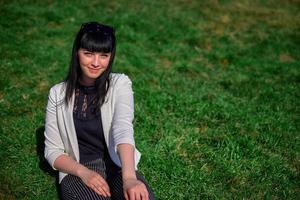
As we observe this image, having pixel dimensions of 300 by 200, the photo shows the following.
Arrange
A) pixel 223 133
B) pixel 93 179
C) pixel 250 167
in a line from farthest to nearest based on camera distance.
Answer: pixel 223 133, pixel 250 167, pixel 93 179

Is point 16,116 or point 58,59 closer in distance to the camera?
point 16,116

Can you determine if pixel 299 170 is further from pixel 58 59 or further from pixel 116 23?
pixel 116 23

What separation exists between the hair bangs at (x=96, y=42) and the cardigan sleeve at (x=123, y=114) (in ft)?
1.29

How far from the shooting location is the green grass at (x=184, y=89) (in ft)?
14.8

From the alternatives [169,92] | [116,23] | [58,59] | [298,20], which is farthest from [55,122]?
[298,20]

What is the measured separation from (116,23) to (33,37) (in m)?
1.90

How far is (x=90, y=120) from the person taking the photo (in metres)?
3.70

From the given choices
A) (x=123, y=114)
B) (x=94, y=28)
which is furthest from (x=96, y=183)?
(x=94, y=28)

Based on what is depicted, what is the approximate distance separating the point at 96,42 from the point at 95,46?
4 cm

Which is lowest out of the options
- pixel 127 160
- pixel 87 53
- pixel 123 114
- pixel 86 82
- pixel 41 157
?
pixel 41 157

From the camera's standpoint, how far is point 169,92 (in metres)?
6.28

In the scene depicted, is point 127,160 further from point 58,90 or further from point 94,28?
point 94,28

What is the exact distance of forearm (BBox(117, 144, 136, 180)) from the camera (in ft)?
10.4

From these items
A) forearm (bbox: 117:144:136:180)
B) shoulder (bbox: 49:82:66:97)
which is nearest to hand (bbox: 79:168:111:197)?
forearm (bbox: 117:144:136:180)
